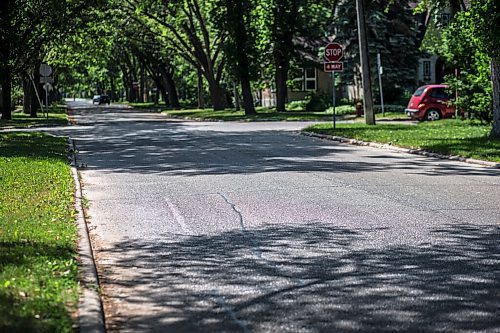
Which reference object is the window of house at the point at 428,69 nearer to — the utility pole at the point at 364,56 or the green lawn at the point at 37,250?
the utility pole at the point at 364,56

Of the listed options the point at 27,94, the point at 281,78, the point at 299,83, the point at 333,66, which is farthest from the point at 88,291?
the point at 299,83

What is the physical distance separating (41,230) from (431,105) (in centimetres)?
3037

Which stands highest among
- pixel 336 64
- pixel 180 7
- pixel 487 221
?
pixel 180 7

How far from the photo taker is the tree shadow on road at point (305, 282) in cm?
612

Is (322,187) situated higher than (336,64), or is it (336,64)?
(336,64)

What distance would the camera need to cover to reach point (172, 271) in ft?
26.0

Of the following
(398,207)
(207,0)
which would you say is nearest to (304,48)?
(207,0)

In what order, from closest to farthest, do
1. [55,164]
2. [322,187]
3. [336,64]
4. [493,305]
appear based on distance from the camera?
[493,305]
[322,187]
[55,164]
[336,64]

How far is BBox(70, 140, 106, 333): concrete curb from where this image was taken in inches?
229

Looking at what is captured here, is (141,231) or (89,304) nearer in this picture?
(89,304)

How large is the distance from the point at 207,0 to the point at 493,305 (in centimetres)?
4760

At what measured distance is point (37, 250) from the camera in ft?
26.7

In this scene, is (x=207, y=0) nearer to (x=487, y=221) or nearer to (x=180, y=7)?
(x=180, y=7)

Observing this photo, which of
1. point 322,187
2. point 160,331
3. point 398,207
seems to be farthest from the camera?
point 322,187
